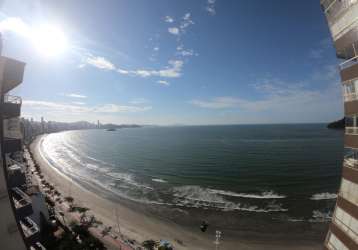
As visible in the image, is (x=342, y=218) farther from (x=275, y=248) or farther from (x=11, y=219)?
(x=11, y=219)

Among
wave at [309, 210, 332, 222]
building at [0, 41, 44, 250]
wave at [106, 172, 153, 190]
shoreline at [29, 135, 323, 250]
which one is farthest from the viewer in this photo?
wave at [106, 172, 153, 190]

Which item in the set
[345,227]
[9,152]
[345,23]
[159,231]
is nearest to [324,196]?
[159,231]

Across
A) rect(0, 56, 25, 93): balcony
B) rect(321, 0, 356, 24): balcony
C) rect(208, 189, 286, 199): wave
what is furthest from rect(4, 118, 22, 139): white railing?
rect(208, 189, 286, 199): wave

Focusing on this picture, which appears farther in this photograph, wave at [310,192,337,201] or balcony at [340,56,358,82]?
wave at [310,192,337,201]

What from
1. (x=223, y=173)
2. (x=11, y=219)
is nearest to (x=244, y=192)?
(x=223, y=173)

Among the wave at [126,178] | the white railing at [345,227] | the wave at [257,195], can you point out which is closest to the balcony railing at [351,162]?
the white railing at [345,227]

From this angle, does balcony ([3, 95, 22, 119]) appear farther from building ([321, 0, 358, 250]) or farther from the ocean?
the ocean

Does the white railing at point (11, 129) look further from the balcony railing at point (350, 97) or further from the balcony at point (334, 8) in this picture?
the balcony at point (334, 8)
